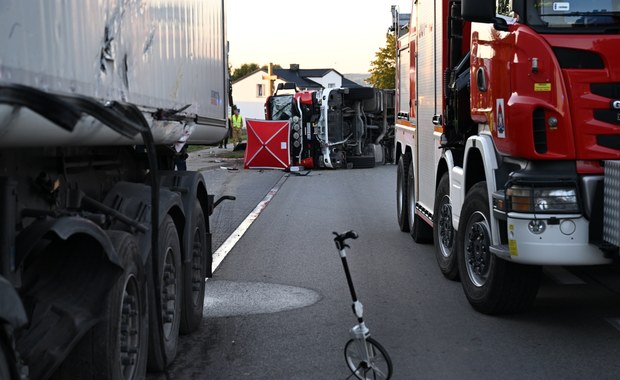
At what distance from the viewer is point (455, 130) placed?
7.96 meters

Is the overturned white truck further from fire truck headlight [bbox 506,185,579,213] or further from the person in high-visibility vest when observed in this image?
fire truck headlight [bbox 506,185,579,213]

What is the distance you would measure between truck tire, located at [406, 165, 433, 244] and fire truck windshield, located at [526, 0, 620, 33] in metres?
4.90

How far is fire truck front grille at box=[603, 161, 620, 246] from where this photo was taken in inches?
213

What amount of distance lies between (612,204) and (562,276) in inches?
119

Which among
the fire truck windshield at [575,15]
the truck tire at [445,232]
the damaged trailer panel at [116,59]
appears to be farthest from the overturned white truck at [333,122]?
the fire truck windshield at [575,15]

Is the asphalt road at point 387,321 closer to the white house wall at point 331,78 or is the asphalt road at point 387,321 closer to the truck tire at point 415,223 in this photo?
the truck tire at point 415,223

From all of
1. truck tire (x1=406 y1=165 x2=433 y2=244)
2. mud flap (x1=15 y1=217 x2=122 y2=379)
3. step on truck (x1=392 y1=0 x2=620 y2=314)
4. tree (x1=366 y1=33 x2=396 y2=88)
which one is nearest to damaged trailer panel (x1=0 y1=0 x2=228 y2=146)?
mud flap (x1=15 y1=217 x2=122 y2=379)

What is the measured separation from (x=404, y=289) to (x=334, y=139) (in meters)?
18.1

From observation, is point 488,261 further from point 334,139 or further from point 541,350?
point 334,139

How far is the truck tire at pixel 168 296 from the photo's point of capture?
→ 513 cm

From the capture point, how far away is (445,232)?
8.64 meters

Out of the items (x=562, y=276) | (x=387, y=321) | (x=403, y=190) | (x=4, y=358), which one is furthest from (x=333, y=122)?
(x=4, y=358)

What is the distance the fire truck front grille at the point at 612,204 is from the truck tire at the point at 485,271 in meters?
0.96

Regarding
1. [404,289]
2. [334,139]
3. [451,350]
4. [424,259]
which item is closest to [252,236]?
[424,259]
